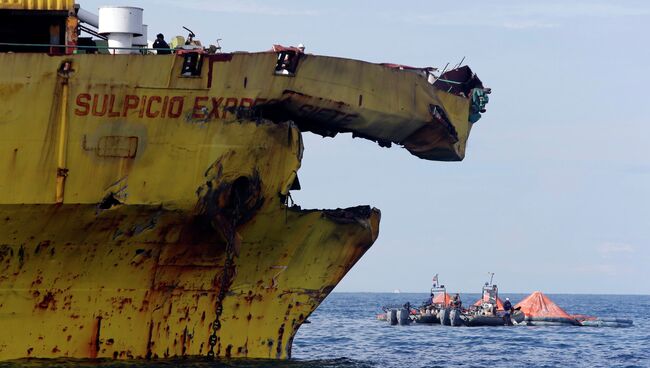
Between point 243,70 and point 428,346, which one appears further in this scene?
point 428,346

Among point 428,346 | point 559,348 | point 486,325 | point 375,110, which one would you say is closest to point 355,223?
point 375,110

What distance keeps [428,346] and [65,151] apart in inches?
933

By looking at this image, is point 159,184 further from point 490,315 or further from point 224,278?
point 490,315

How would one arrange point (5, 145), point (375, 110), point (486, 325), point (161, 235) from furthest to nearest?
point (486, 325) → point (375, 110) → point (161, 235) → point (5, 145)

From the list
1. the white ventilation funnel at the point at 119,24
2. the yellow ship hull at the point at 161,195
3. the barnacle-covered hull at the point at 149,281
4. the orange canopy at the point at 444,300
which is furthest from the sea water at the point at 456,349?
the white ventilation funnel at the point at 119,24

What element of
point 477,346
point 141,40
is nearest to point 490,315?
point 477,346

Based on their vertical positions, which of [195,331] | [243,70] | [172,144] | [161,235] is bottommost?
[195,331]

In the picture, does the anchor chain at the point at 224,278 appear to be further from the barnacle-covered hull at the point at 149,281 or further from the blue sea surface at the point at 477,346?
the blue sea surface at the point at 477,346

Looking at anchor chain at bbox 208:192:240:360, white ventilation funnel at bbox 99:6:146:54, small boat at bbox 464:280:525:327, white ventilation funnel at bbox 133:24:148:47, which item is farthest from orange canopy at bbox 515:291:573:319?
white ventilation funnel at bbox 99:6:146:54

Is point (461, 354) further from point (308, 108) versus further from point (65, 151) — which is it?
point (65, 151)

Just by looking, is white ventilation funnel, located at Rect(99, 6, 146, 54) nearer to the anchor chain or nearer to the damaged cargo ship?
the damaged cargo ship

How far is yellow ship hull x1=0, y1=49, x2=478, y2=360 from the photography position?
719 inches

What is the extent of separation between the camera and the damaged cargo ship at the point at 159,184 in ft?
60.0

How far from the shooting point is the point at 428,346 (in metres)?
Answer: 39.8
